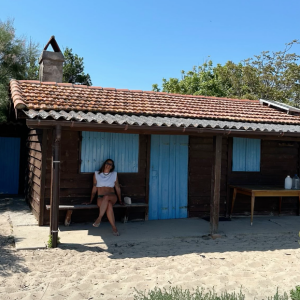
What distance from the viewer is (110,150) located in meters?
7.97

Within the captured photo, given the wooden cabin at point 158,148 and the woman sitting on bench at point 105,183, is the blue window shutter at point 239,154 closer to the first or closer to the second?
the wooden cabin at point 158,148

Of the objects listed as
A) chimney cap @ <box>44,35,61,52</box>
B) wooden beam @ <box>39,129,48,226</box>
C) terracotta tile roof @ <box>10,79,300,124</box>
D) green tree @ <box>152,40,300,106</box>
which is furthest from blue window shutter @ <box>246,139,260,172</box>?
green tree @ <box>152,40,300,106</box>

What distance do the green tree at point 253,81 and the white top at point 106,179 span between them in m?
18.7

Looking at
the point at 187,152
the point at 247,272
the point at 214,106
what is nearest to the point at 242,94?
the point at 214,106

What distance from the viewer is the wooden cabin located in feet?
22.6

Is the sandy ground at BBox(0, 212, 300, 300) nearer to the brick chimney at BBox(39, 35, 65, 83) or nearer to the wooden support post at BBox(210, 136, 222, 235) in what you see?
the wooden support post at BBox(210, 136, 222, 235)

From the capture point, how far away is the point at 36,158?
27.7 ft

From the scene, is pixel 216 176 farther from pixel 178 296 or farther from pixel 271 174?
pixel 178 296

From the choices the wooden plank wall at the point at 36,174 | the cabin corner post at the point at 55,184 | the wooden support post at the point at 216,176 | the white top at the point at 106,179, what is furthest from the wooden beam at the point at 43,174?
the wooden support post at the point at 216,176

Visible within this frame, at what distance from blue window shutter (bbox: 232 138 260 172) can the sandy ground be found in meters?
2.69

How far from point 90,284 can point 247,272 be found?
2.36 meters

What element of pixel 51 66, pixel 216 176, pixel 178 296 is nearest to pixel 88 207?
pixel 216 176

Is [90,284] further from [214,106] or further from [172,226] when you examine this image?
[214,106]

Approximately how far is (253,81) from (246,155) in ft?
59.1
